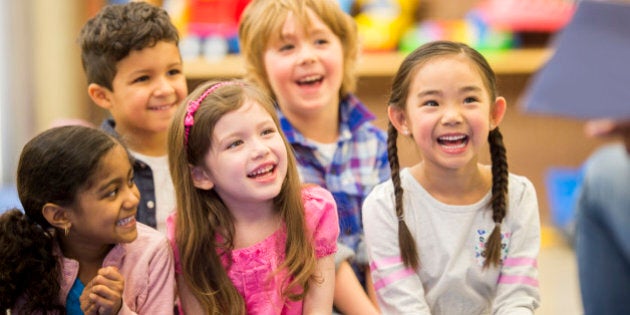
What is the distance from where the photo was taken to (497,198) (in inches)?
59.1

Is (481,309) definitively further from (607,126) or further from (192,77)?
(192,77)

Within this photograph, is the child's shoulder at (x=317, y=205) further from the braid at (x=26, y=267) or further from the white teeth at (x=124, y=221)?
the braid at (x=26, y=267)

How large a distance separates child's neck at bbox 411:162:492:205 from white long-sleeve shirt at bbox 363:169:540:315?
0.06 feet

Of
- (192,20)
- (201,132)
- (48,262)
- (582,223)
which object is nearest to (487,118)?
(582,223)

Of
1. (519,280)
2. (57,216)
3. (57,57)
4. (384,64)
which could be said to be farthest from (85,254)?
(57,57)

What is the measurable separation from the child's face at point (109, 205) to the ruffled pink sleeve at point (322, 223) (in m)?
0.31

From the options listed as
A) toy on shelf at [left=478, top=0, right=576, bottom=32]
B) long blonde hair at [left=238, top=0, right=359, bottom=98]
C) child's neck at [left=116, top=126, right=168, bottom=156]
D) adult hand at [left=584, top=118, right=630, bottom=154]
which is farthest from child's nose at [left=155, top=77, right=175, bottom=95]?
toy on shelf at [left=478, top=0, right=576, bottom=32]

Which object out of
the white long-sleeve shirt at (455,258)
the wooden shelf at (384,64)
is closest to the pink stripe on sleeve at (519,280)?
the white long-sleeve shirt at (455,258)

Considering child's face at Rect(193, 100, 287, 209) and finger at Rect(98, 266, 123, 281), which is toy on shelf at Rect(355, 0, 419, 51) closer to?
child's face at Rect(193, 100, 287, 209)

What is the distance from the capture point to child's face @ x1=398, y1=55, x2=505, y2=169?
145 cm

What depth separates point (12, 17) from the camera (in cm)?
386

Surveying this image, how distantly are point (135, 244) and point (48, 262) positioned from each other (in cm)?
15

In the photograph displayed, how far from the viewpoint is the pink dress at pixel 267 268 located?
4.94 ft

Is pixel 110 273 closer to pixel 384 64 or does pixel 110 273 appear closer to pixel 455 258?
pixel 455 258
